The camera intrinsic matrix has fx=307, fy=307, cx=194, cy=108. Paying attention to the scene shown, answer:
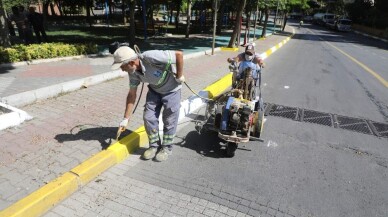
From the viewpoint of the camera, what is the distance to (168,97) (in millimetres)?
4324

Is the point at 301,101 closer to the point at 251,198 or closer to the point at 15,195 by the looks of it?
the point at 251,198

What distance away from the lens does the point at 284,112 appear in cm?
705

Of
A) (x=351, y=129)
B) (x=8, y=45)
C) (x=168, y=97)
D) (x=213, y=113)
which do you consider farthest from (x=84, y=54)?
(x=351, y=129)

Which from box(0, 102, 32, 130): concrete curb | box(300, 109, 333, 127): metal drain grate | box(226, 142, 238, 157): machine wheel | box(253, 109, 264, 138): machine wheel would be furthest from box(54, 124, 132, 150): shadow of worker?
box(300, 109, 333, 127): metal drain grate

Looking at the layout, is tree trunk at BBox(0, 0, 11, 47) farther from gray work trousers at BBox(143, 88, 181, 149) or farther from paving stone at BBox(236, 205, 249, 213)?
paving stone at BBox(236, 205, 249, 213)

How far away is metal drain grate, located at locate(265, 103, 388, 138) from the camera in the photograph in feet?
20.5

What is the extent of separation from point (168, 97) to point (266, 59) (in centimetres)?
1157

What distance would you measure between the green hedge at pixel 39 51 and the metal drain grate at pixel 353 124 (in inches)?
345

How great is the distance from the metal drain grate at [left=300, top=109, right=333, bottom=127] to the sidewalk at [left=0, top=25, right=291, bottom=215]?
2.72 m

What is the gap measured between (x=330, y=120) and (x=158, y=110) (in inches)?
161

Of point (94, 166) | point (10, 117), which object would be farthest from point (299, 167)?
point (10, 117)

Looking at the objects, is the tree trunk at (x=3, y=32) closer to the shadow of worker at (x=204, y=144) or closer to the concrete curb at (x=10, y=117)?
the concrete curb at (x=10, y=117)

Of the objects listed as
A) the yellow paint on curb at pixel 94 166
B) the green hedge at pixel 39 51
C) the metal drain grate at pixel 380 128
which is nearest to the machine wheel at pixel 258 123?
the yellow paint on curb at pixel 94 166

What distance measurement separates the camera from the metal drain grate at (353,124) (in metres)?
6.23
